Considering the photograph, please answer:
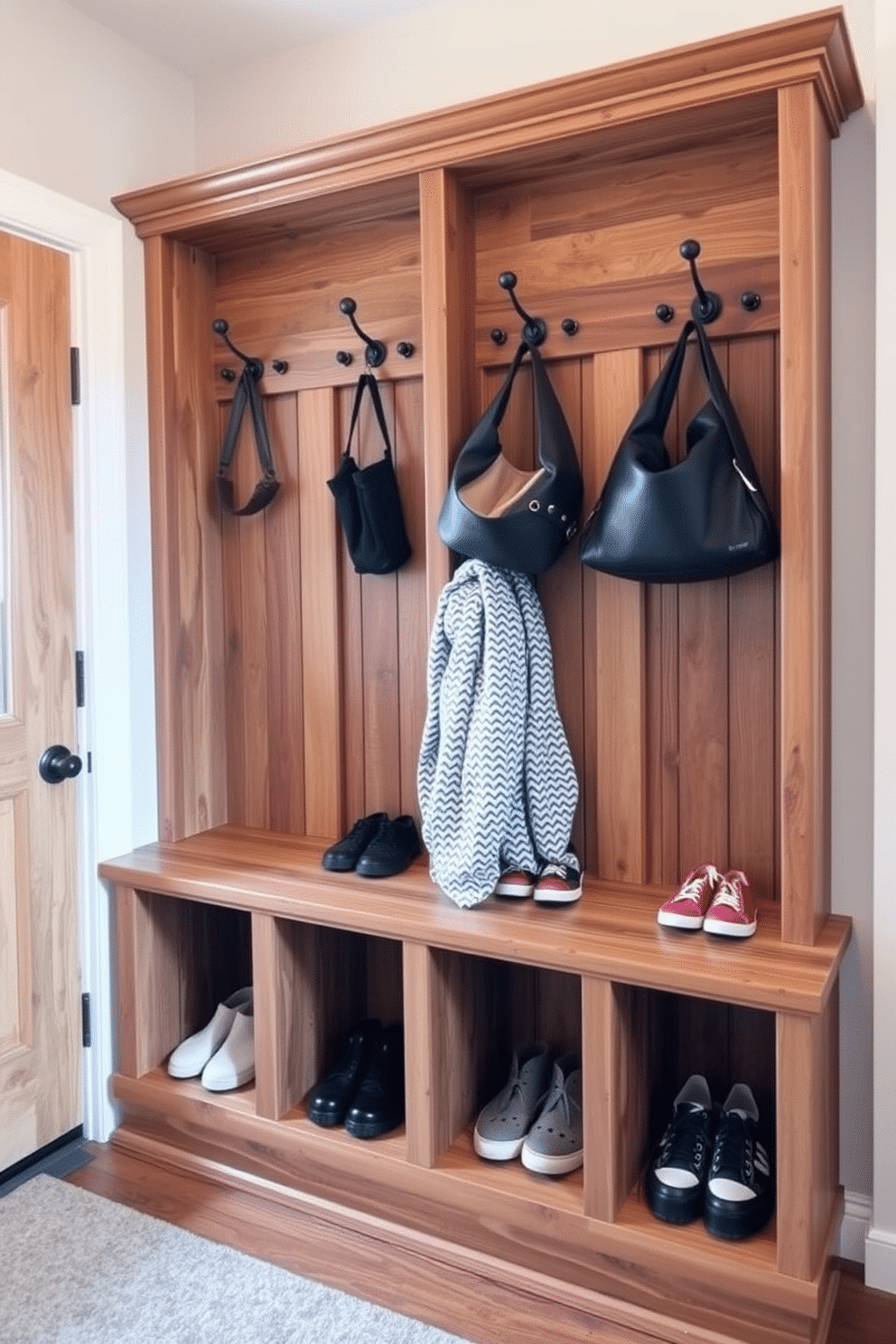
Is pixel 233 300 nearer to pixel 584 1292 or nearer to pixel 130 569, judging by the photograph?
pixel 130 569

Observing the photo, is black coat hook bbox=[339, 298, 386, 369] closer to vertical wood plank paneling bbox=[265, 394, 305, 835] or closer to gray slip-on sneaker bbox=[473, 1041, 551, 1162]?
vertical wood plank paneling bbox=[265, 394, 305, 835]

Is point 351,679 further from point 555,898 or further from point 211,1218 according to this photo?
point 211,1218

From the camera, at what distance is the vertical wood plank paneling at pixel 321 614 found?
229cm

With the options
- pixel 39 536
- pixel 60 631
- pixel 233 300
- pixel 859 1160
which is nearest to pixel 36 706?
pixel 60 631

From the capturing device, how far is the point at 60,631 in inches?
86.0

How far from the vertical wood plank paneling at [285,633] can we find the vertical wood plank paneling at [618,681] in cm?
75

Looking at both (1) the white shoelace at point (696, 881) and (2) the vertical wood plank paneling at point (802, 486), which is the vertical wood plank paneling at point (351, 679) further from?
(2) the vertical wood plank paneling at point (802, 486)

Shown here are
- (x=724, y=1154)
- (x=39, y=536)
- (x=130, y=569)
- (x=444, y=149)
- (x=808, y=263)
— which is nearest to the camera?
(x=808, y=263)

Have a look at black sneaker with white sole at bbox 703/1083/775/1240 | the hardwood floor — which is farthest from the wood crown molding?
the hardwood floor

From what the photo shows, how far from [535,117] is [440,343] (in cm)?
43

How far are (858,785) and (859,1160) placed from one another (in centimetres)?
71

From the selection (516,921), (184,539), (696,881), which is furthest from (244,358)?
(696,881)

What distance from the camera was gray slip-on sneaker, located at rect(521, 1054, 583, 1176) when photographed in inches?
71.6

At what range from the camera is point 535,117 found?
5.91 ft
